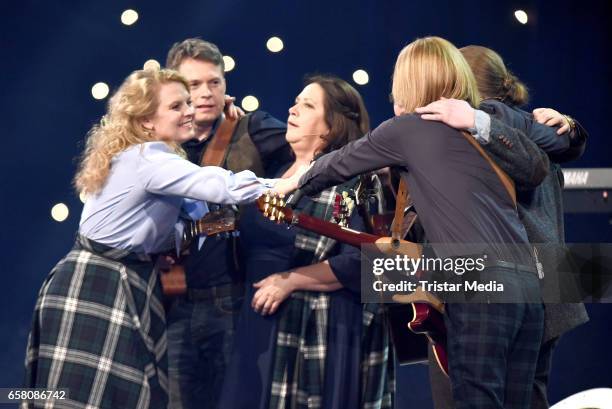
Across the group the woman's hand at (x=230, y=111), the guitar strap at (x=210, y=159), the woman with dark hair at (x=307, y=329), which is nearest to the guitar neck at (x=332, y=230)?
the woman with dark hair at (x=307, y=329)

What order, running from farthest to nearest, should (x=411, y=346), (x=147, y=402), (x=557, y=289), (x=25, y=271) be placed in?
(x=25, y=271) < (x=411, y=346) < (x=147, y=402) < (x=557, y=289)

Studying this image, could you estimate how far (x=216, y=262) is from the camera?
402cm

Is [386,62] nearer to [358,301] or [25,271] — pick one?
[358,301]

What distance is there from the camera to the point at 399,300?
10.3ft

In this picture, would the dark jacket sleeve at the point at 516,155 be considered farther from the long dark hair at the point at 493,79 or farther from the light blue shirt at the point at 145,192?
the light blue shirt at the point at 145,192

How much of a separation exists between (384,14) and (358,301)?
1.80 metres

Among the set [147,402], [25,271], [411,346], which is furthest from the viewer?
[25,271]

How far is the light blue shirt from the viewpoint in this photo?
3.44 meters

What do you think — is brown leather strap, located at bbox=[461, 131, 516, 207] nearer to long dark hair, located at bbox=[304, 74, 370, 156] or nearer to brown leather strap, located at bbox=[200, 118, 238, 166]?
long dark hair, located at bbox=[304, 74, 370, 156]

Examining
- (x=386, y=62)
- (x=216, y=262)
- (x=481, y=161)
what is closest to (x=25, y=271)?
(x=216, y=262)

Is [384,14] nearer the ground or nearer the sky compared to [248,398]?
nearer the sky

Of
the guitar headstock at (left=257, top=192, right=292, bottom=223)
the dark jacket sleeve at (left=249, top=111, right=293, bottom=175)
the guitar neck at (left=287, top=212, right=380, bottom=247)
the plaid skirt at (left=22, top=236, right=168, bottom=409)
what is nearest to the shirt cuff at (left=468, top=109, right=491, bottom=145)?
the guitar neck at (left=287, top=212, right=380, bottom=247)

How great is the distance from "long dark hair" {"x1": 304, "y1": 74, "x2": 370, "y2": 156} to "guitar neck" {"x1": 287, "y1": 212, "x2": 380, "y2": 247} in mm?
506

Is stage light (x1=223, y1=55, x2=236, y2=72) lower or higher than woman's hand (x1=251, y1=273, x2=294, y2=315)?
higher
